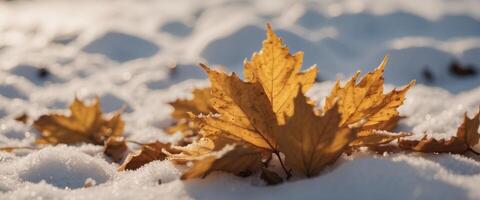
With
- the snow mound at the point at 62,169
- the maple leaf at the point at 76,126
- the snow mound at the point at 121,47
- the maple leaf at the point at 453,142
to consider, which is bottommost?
the snow mound at the point at 121,47

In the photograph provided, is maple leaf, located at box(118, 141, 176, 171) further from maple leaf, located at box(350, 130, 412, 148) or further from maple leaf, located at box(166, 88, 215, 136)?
maple leaf, located at box(166, 88, 215, 136)

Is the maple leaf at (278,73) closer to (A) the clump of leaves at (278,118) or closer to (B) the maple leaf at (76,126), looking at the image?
(A) the clump of leaves at (278,118)

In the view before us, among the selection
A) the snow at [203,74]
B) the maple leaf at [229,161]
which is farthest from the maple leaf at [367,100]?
the maple leaf at [229,161]

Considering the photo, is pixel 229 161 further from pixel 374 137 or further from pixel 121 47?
pixel 121 47

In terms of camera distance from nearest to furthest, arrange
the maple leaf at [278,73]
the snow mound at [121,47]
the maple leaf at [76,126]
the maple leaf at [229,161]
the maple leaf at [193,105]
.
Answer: the maple leaf at [229,161]
the maple leaf at [278,73]
the maple leaf at [76,126]
the maple leaf at [193,105]
the snow mound at [121,47]

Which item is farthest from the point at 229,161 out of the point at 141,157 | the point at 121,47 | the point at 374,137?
the point at 121,47

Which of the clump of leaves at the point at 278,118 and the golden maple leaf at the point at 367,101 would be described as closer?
the clump of leaves at the point at 278,118

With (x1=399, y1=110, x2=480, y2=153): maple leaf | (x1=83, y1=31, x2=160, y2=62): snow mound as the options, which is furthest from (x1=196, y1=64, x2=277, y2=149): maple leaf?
(x1=83, y1=31, x2=160, y2=62): snow mound
